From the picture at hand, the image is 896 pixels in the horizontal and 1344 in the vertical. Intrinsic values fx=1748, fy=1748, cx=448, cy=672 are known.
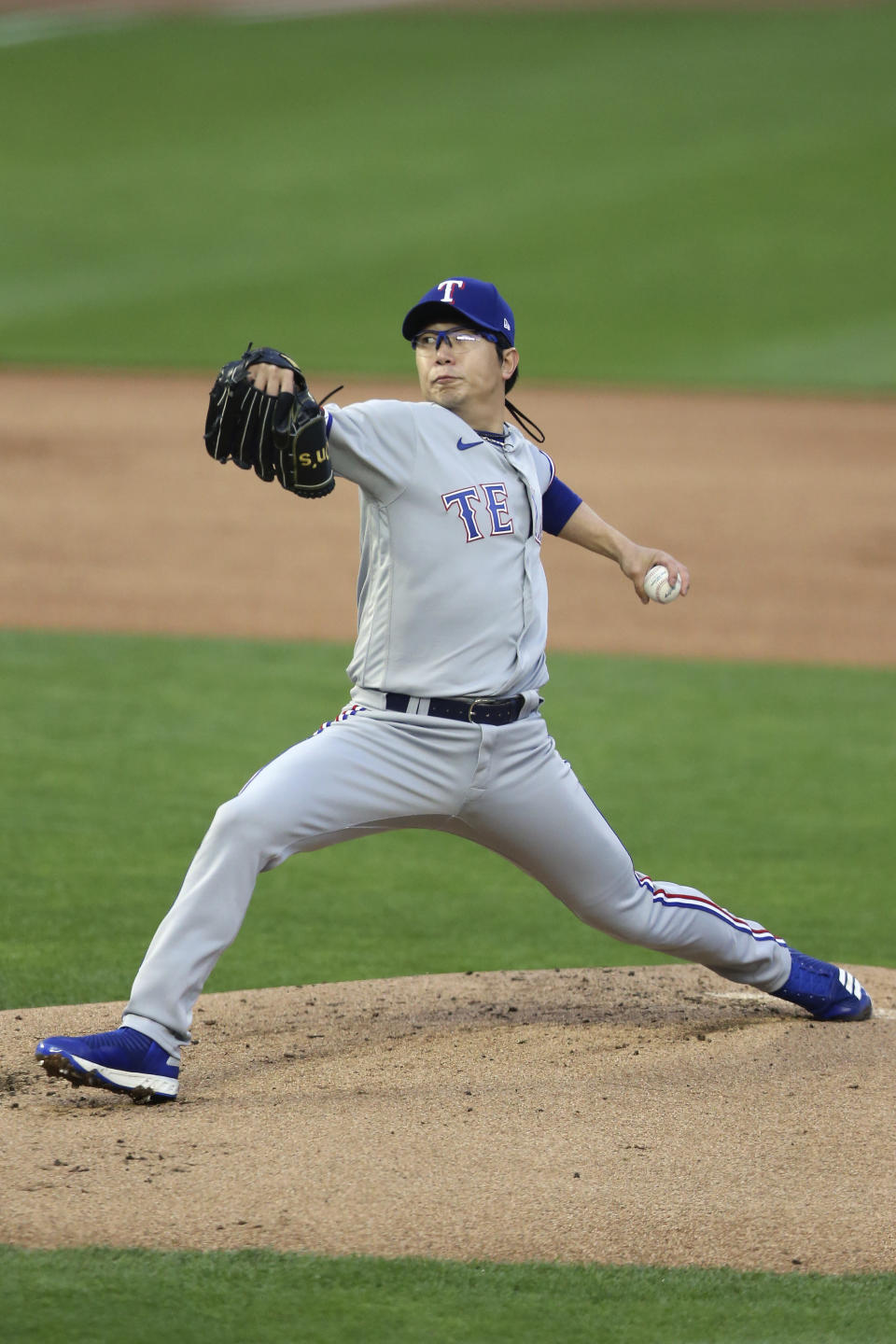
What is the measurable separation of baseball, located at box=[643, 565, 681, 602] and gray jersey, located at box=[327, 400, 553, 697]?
0.37m

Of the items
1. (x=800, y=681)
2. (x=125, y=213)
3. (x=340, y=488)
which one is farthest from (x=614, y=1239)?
(x=125, y=213)

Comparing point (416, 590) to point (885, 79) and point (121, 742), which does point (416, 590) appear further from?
point (885, 79)

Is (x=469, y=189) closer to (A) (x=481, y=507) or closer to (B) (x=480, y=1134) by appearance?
(A) (x=481, y=507)

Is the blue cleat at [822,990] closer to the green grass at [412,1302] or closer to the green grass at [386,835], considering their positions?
the green grass at [386,835]

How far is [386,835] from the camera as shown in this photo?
689cm

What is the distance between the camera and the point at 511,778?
4.02 m

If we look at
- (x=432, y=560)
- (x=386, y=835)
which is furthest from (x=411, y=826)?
(x=386, y=835)

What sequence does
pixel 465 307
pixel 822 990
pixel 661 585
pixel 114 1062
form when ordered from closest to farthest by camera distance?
pixel 114 1062 < pixel 465 307 < pixel 661 585 < pixel 822 990

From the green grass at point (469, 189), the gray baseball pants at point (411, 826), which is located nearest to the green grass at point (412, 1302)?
the gray baseball pants at point (411, 826)

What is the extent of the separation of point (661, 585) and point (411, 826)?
0.84 meters

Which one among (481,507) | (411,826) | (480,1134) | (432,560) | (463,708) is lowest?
(480,1134)

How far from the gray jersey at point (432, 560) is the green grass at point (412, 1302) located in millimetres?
1322

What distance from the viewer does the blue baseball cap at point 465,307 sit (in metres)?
4.03

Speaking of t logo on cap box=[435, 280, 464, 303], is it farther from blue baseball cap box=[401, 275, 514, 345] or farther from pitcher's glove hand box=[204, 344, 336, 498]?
pitcher's glove hand box=[204, 344, 336, 498]
